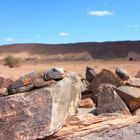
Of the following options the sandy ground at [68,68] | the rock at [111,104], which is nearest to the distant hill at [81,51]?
the sandy ground at [68,68]

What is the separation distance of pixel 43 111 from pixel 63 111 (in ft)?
1.42

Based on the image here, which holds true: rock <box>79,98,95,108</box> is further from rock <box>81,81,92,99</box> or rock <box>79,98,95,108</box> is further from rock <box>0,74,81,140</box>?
rock <box>0,74,81,140</box>

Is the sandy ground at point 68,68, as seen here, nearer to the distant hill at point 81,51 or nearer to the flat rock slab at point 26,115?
the flat rock slab at point 26,115

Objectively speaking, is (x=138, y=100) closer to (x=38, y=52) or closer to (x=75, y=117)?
(x=75, y=117)

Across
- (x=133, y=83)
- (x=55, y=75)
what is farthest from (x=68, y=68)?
(x=55, y=75)

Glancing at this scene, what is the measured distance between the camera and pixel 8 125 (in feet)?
24.5

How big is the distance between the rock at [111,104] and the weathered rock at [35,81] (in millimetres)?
1422

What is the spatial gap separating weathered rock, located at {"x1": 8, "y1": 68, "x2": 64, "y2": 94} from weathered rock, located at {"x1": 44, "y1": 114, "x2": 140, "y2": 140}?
2.45 feet

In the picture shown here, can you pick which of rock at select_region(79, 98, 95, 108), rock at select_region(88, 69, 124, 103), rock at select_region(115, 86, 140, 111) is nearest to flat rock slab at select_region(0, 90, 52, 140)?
rock at select_region(115, 86, 140, 111)

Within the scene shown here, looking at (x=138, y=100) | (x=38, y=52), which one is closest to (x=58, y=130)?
(x=138, y=100)

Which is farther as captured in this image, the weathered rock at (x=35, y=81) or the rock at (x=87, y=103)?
the rock at (x=87, y=103)

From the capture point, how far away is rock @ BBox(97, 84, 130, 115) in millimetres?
9133

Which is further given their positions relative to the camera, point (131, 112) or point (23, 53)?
point (23, 53)

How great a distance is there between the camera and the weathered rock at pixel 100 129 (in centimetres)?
757
